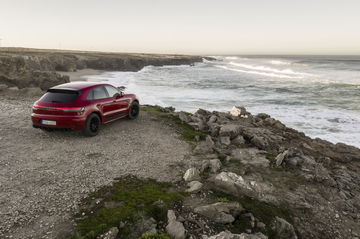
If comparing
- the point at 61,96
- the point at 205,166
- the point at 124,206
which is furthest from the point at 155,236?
the point at 61,96

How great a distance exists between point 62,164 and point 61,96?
2.80 meters

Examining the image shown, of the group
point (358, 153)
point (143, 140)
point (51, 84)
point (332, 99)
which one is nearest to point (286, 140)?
point (358, 153)

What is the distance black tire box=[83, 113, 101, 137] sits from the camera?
9670 millimetres

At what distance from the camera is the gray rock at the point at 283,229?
546 centimetres

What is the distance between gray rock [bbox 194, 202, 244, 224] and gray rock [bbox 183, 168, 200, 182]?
1339mm

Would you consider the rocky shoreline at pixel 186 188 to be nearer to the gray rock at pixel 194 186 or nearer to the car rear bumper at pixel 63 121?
the gray rock at pixel 194 186

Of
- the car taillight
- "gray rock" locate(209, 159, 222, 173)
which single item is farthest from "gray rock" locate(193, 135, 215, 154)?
the car taillight

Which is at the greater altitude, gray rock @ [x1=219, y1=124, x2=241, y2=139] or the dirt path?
gray rock @ [x1=219, y1=124, x2=241, y2=139]

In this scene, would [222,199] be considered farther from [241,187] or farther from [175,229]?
[175,229]

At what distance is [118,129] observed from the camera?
11.1 m

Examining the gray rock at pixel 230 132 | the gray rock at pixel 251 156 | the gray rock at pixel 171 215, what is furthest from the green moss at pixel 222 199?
the gray rock at pixel 230 132

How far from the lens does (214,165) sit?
7742 mm

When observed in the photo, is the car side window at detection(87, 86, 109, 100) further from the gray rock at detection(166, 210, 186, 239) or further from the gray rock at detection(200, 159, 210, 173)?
the gray rock at detection(166, 210, 186, 239)

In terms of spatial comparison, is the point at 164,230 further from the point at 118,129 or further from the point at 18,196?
the point at 118,129
